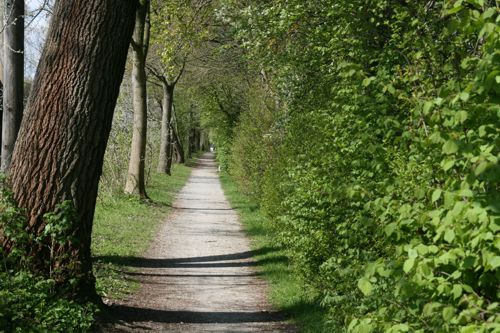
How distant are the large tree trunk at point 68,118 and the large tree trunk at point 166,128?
22715mm

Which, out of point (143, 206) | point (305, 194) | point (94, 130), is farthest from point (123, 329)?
point (143, 206)

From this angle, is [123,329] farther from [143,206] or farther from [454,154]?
[143,206]

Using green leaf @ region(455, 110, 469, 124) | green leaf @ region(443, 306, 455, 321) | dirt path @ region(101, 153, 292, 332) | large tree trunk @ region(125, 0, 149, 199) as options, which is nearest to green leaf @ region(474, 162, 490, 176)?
green leaf @ region(455, 110, 469, 124)

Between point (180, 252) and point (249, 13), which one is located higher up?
point (249, 13)

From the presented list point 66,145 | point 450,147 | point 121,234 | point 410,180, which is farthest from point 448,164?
point 121,234

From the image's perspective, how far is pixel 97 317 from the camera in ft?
21.7

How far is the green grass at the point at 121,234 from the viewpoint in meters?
9.08

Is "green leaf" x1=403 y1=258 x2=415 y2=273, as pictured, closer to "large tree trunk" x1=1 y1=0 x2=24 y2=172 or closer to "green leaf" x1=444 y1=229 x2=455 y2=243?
"green leaf" x1=444 y1=229 x2=455 y2=243

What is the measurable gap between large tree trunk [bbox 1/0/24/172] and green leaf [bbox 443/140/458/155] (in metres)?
7.69

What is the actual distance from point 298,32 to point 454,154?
32.2 ft

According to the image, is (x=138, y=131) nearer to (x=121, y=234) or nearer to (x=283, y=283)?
(x=121, y=234)

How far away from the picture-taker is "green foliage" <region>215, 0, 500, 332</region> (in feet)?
9.53

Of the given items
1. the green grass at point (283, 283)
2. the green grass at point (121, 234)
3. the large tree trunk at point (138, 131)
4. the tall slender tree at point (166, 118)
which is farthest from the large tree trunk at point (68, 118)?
the tall slender tree at point (166, 118)

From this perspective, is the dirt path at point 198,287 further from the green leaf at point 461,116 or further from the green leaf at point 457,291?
the green leaf at point 461,116
